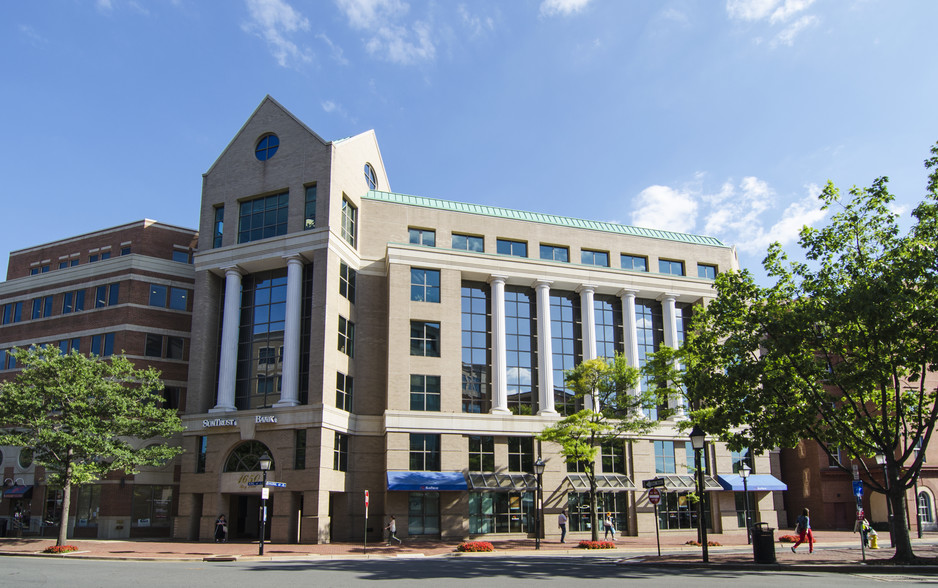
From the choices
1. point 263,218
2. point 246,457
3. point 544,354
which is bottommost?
point 246,457

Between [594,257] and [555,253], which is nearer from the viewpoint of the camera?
[555,253]

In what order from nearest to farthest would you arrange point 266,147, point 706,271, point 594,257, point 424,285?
1. point 424,285
2. point 266,147
3. point 594,257
4. point 706,271

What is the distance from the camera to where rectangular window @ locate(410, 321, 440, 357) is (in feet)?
147

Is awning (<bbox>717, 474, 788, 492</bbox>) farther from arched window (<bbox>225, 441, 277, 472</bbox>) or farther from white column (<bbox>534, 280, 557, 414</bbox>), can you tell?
arched window (<bbox>225, 441, 277, 472</bbox>)

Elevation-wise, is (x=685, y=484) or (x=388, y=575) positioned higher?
(x=685, y=484)

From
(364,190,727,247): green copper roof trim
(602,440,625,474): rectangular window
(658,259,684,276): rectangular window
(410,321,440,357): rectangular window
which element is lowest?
(602,440,625,474): rectangular window

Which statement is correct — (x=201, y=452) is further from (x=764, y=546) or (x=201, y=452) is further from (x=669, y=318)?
(x=669, y=318)

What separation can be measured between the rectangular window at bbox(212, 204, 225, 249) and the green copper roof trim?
384 inches

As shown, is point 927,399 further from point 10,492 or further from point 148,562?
point 10,492

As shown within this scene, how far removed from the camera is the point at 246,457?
4191 cm

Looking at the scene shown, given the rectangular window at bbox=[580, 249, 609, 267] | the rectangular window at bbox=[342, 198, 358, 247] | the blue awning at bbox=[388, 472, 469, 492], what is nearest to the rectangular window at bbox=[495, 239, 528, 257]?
the rectangular window at bbox=[580, 249, 609, 267]

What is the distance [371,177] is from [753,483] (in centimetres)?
3543

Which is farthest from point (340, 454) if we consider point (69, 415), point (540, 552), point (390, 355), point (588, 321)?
point (588, 321)

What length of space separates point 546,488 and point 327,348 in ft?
54.5
